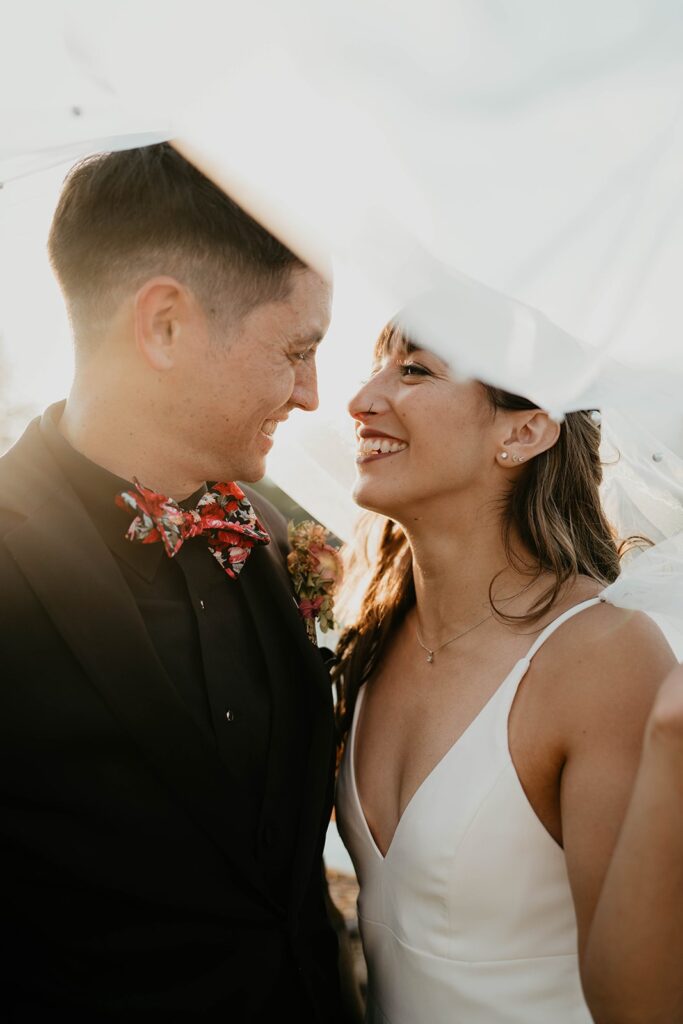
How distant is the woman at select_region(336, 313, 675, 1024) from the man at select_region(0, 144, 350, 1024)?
0.25 meters

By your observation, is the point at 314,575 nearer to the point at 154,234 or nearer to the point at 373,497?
the point at 373,497

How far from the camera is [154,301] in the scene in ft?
7.16

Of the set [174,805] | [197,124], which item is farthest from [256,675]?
[197,124]

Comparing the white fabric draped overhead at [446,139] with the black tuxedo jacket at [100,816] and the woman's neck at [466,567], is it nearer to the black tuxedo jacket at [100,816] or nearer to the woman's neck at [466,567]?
the black tuxedo jacket at [100,816]

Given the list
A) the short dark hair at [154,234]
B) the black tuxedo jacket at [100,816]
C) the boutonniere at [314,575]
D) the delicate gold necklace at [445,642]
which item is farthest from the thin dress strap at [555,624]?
the short dark hair at [154,234]

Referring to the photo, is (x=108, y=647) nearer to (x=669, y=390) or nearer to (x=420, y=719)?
(x=420, y=719)

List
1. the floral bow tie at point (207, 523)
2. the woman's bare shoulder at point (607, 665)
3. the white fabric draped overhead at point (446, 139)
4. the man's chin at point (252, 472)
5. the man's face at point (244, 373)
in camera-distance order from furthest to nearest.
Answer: the man's chin at point (252, 472), the man's face at point (244, 373), the floral bow tie at point (207, 523), the woman's bare shoulder at point (607, 665), the white fabric draped overhead at point (446, 139)

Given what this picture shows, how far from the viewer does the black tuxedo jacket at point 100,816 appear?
1910 mm

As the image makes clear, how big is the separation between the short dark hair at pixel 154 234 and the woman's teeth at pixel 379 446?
69 cm

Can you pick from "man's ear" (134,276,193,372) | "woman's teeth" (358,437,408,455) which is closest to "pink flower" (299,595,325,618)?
"woman's teeth" (358,437,408,455)

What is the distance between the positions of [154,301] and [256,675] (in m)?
1.08

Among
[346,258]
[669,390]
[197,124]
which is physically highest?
[197,124]

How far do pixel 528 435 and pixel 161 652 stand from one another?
4.40ft

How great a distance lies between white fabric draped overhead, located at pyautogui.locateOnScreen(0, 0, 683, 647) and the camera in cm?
127
